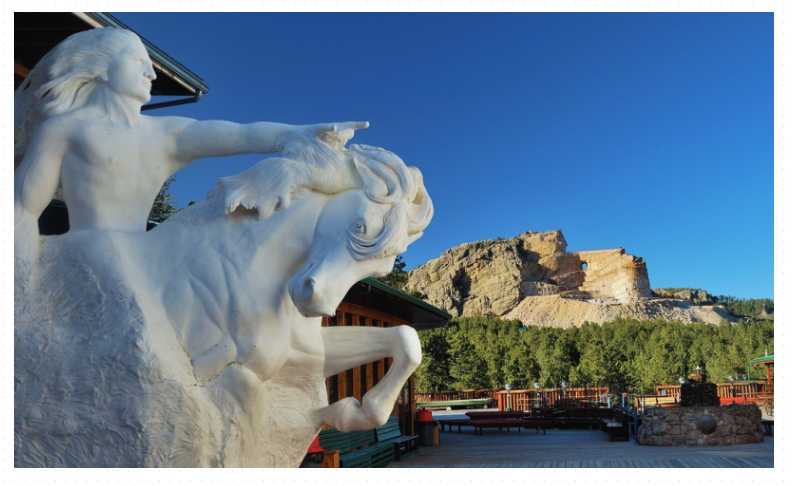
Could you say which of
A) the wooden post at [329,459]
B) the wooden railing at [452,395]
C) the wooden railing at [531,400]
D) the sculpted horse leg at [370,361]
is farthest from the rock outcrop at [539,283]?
the sculpted horse leg at [370,361]

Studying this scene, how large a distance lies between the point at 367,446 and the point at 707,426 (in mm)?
7668

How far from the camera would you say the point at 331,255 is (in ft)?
5.90

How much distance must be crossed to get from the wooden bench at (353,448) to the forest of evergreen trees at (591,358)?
2863 centimetres

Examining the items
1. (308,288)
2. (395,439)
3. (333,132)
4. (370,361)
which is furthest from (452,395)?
(308,288)

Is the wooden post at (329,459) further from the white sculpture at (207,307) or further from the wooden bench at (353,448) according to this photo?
the white sculpture at (207,307)

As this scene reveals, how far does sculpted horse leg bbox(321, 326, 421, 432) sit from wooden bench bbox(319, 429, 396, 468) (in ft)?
13.6

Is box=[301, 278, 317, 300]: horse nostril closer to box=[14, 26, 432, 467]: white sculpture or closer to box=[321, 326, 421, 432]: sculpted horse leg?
box=[14, 26, 432, 467]: white sculpture

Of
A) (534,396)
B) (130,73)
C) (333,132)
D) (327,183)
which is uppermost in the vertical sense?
(130,73)

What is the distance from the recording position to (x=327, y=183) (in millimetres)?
1933

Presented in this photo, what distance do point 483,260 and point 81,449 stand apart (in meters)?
117

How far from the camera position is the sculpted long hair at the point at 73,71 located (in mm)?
2188

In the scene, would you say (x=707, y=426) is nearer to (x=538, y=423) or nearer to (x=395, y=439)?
(x=395, y=439)

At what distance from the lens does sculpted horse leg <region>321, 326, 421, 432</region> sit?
77.8 inches
